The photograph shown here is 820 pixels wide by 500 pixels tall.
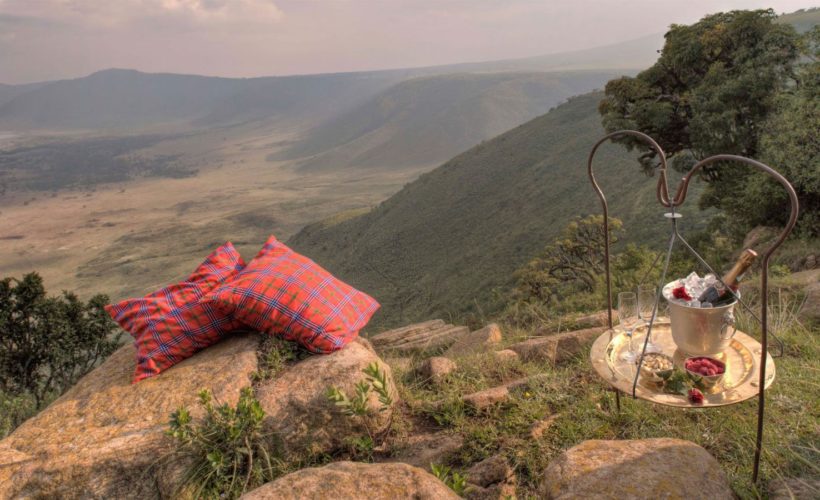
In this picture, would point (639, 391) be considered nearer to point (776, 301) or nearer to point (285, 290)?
point (285, 290)

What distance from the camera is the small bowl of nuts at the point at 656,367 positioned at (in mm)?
A: 2967

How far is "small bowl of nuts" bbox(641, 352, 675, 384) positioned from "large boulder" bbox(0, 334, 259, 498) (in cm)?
297

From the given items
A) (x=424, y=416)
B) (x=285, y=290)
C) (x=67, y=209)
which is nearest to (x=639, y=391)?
(x=424, y=416)

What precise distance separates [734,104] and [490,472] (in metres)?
12.9

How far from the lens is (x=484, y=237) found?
33219 mm

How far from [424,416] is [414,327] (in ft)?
25.2

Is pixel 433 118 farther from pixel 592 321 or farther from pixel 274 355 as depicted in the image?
pixel 274 355

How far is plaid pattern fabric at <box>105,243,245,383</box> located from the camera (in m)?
4.11

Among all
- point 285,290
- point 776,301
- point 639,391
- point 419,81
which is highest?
point 419,81

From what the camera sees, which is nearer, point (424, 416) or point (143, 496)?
point (143, 496)

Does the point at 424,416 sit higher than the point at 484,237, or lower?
higher

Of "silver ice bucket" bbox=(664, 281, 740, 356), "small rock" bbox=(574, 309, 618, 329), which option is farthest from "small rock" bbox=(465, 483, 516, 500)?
"small rock" bbox=(574, 309, 618, 329)

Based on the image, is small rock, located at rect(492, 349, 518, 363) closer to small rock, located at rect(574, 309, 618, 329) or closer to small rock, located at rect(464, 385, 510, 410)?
small rock, located at rect(464, 385, 510, 410)

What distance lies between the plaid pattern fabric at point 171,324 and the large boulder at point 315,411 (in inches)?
33.1
